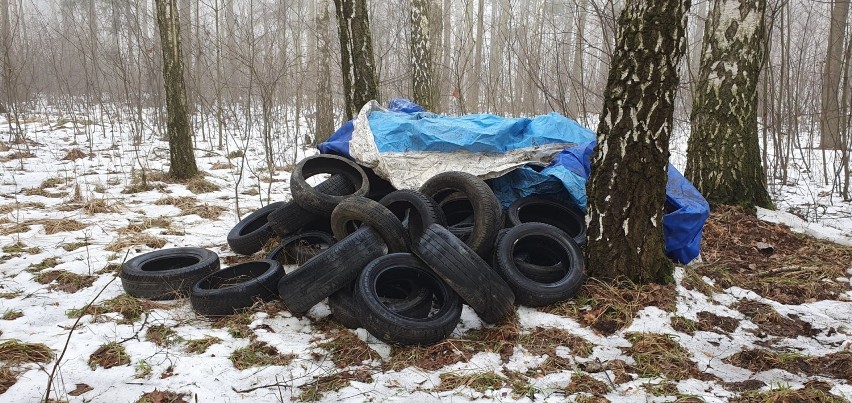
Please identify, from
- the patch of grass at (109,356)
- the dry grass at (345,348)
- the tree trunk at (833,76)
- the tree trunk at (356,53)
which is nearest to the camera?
the patch of grass at (109,356)

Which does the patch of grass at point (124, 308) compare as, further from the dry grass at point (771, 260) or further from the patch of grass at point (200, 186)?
the dry grass at point (771, 260)

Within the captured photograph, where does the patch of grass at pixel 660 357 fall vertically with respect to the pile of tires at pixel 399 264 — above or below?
below

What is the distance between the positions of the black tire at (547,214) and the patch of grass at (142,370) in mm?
2771

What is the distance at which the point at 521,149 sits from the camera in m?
4.64

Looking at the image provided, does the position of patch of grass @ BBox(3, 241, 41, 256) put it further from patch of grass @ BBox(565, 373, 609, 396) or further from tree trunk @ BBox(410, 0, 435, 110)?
tree trunk @ BBox(410, 0, 435, 110)

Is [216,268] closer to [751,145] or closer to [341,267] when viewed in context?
[341,267]

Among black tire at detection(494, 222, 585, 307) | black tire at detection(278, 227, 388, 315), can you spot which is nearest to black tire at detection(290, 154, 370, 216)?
black tire at detection(278, 227, 388, 315)

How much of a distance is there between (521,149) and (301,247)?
2.17 m

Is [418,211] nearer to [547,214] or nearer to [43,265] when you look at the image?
[547,214]

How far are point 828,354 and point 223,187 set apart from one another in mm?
7171

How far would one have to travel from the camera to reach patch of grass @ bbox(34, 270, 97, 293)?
12.6 ft

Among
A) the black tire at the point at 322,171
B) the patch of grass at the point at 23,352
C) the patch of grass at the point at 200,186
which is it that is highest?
the black tire at the point at 322,171

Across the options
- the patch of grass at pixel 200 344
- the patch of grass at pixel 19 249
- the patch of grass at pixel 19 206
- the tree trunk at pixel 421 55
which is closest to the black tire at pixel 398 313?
the patch of grass at pixel 200 344

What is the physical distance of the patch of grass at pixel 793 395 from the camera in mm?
2309
